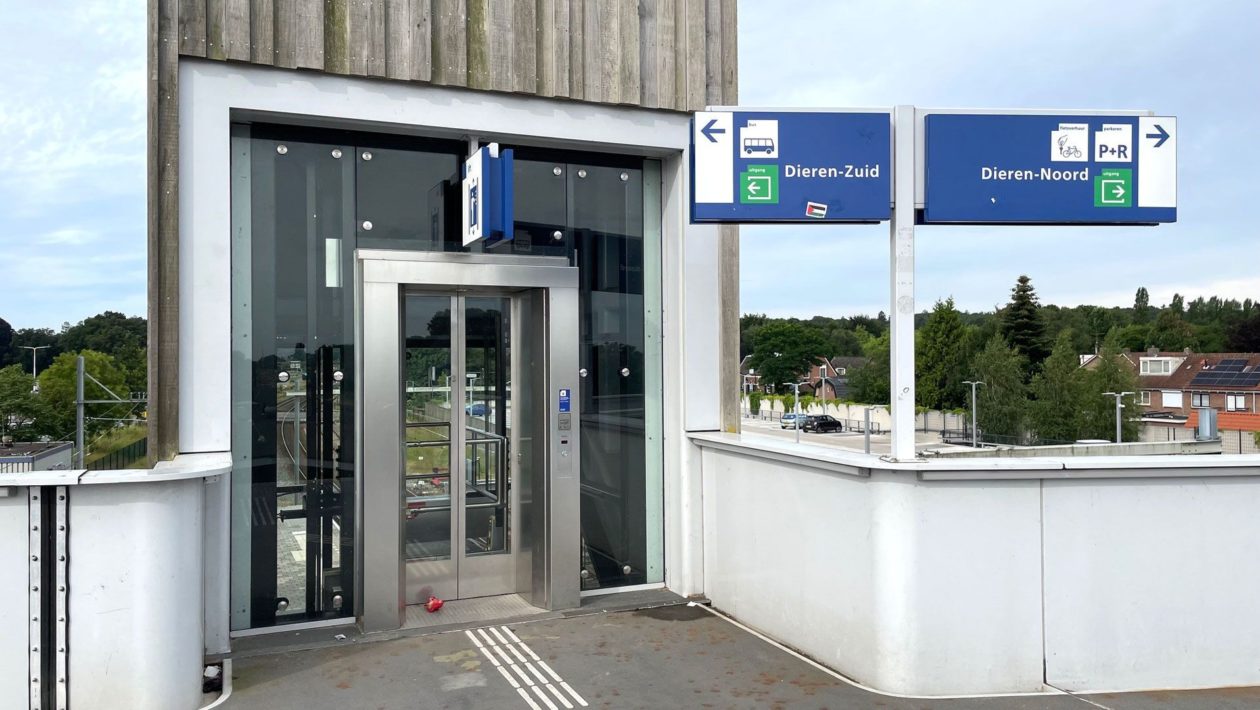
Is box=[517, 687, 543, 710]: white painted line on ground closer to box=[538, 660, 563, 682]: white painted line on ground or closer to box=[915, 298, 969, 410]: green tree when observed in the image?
box=[538, 660, 563, 682]: white painted line on ground

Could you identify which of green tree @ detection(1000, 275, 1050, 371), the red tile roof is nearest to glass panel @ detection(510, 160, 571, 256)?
green tree @ detection(1000, 275, 1050, 371)

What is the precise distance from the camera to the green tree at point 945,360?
66.7 meters

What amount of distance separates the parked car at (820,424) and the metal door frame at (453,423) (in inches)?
2488

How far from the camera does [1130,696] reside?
15.6ft

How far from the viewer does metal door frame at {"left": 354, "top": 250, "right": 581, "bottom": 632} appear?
6.01 m

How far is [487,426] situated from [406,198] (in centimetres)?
179

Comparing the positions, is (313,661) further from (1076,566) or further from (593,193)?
(1076,566)

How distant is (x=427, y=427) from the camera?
22.0 ft

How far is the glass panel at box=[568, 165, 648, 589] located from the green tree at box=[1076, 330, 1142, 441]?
168 feet

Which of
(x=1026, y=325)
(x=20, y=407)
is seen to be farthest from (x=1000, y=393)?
(x=20, y=407)

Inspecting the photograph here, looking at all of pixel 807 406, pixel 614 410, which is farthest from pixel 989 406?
pixel 614 410

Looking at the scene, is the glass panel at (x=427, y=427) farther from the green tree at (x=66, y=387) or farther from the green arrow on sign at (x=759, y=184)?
the green tree at (x=66, y=387)

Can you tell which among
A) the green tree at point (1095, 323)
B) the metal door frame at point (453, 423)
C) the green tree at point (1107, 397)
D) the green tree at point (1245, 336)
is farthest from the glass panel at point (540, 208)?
the green tree at point (1245, 336)

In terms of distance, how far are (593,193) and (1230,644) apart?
4.97 meters
